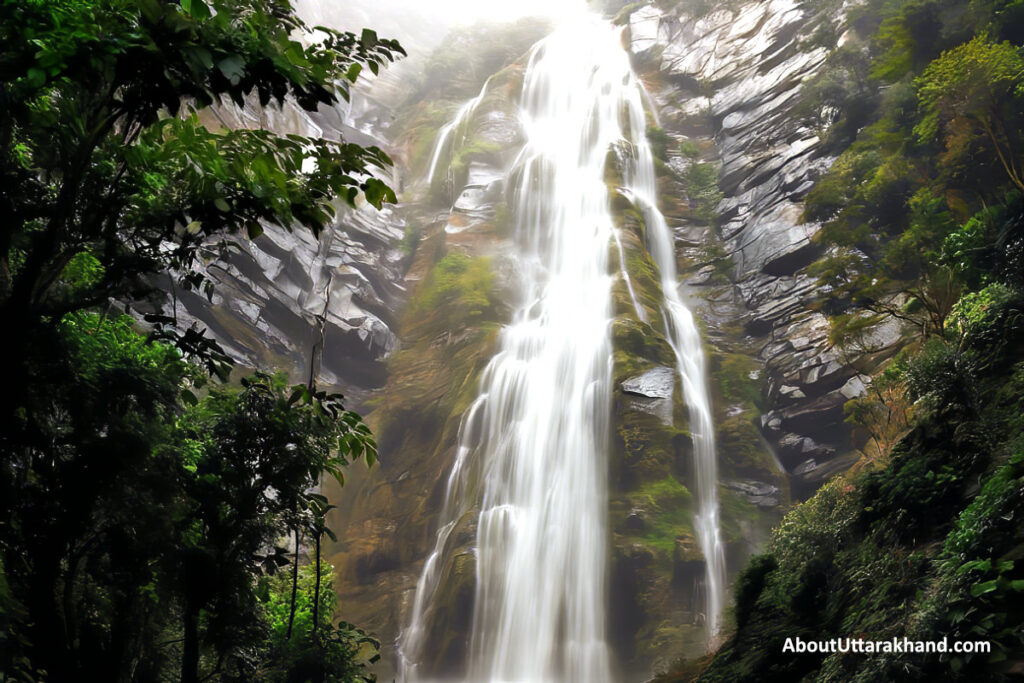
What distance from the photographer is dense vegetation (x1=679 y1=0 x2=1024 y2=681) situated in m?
6.44

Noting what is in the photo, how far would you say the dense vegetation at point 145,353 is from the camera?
111 inches

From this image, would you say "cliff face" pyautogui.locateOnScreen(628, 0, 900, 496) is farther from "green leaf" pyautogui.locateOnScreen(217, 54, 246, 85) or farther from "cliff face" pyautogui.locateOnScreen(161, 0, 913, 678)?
"green leaf" pyautogui.locateOnScreen(217, 54, 246, 85)

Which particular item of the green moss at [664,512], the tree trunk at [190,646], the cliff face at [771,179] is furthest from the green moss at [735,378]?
the tree trunk at [190,646]

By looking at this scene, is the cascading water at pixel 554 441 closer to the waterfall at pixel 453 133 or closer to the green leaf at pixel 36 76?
the waterfall at pixel 453 133

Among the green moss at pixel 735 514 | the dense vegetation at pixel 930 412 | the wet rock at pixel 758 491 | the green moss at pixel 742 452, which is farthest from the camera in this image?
the green moss at pixel 742 452

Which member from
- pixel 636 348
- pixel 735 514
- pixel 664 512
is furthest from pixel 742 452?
pixel 636 348

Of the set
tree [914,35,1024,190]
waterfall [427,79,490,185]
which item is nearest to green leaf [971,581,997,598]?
tree [914,35,1024,190]

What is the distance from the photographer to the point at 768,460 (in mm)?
21016

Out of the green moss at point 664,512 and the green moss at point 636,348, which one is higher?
the green moss at point 636,348

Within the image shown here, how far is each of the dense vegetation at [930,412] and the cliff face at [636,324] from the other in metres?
4.17

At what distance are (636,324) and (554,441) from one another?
4.83 metres

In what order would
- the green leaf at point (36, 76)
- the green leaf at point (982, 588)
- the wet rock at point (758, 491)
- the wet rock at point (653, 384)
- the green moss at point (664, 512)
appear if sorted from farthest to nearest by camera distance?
the wet rock at point (653, 384) < the wet rock at point (758, 491) < the green moss at point (664, 512) < the green leaf at point (982, 588) < the green leaf at point (36, 76)

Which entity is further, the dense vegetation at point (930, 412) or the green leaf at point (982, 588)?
the dense vegetation at point (930, 412)

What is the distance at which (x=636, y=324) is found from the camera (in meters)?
22.2
